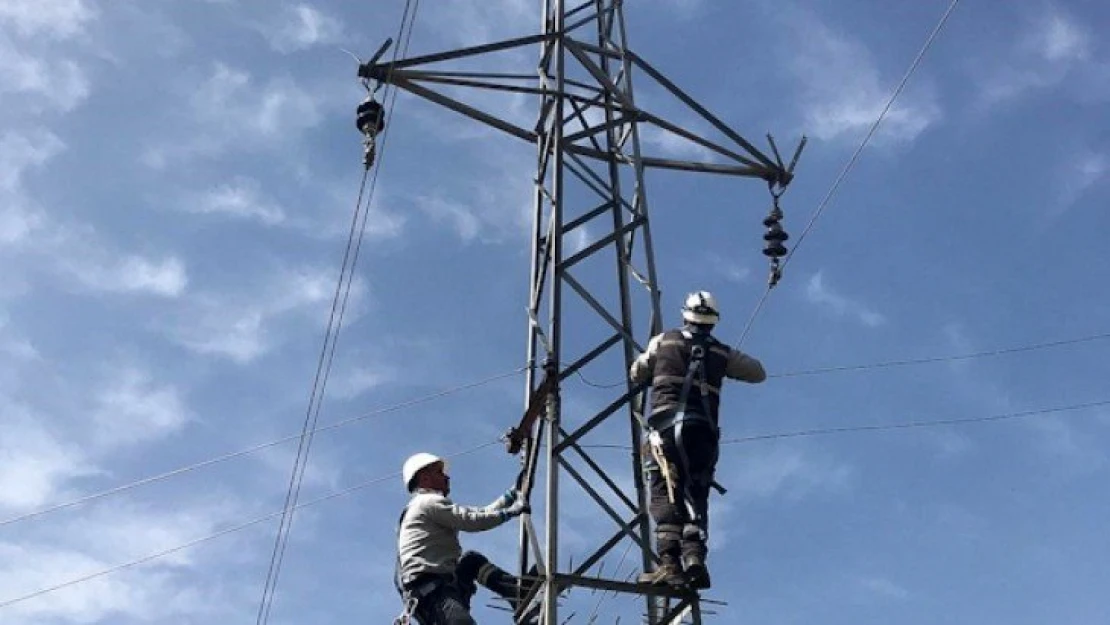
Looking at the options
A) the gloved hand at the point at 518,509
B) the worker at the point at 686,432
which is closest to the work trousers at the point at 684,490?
the worker at the point at 686,432

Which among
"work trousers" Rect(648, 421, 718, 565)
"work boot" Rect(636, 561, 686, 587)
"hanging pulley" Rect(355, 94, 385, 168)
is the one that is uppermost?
"hanging pulley" Rect(355, 94, 385, 168)

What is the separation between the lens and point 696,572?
32.7ft

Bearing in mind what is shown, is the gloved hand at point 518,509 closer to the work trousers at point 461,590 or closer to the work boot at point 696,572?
the work trousers at point 461,590

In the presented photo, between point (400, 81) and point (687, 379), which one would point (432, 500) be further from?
point (400, 81)

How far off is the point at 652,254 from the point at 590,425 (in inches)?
67.4

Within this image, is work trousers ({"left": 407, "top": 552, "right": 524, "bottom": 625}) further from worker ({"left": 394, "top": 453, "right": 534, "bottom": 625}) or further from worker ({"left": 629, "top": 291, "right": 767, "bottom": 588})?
worker ({"left": 629, "top": 291, "right": 767, "bottom": 588})

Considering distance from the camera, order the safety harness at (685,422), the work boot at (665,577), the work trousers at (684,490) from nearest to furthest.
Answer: the work boot at (665,577) < the work trousers at (684,490) < the safety harness at (685,422)

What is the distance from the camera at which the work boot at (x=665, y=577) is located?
9.95 m

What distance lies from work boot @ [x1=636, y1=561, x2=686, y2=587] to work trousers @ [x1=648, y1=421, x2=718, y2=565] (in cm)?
6

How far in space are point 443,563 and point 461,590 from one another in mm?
306

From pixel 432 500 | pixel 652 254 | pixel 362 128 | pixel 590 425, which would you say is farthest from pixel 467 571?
pixel 362 128

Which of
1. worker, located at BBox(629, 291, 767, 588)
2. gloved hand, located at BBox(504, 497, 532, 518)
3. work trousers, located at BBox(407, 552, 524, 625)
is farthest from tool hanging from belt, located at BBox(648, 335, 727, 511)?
work trousers, located at BBox(407, 552, 524, 625)

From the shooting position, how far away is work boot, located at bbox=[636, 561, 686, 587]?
9.95m

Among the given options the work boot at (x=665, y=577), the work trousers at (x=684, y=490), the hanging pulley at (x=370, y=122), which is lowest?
the work boot at (x=665, y=577)
